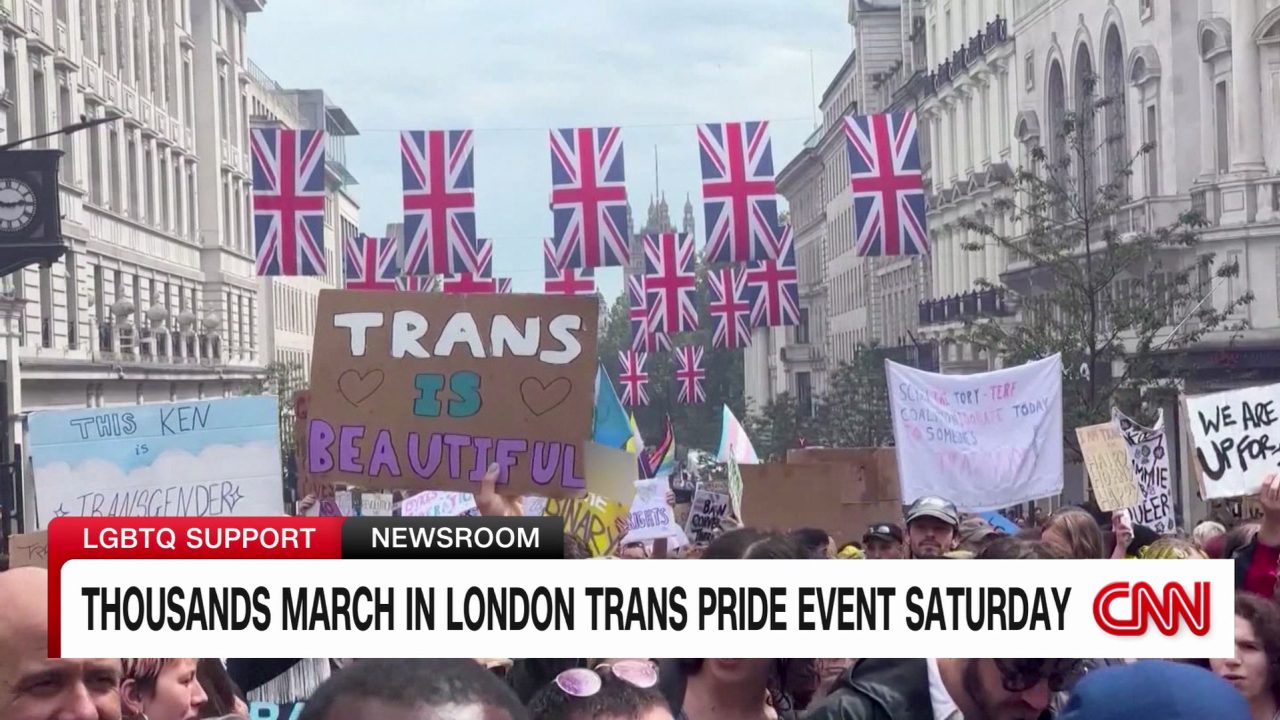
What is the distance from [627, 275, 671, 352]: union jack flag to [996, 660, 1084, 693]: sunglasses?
34649 millimetres

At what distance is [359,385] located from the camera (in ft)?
25.3

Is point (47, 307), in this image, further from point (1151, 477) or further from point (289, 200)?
point (1151, 477)

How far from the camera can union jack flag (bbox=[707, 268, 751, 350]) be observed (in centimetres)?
3541

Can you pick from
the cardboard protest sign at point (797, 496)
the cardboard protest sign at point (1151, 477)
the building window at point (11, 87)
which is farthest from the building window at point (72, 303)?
the cardboard protest sign at point (1151, 477)

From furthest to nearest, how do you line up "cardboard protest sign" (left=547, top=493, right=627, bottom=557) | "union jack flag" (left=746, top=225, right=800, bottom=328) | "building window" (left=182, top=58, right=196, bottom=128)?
"building window" (left=182, top=58, right=196, bottom=128)
"union jack flag" (left=746, top=225, right=800, bottom=328)
"cardboard protest sign" (left=547, top=493, right=627, bottom=557)

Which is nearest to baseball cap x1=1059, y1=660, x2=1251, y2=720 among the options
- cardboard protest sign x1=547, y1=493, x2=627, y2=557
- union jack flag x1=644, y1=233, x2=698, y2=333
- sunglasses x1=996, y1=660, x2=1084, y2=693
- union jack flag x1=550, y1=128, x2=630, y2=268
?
sunglasses x1=996, y1=660, x2=1084, y2=693

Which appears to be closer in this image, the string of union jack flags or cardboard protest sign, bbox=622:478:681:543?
cardboard protest sign, bbox=622:478:681:543

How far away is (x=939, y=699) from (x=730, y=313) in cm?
3217

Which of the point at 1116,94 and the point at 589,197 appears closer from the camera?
the point at 589,197

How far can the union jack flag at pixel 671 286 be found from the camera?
38125 millimetres

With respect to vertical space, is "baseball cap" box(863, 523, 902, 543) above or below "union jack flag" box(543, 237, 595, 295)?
below

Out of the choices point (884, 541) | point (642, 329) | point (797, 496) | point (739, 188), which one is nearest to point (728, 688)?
point (884, 541)

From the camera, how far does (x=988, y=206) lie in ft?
164

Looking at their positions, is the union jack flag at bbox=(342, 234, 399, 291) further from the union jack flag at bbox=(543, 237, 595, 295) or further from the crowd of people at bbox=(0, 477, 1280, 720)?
the crowd of people at bbox=(0, 477, 1280, 720)
